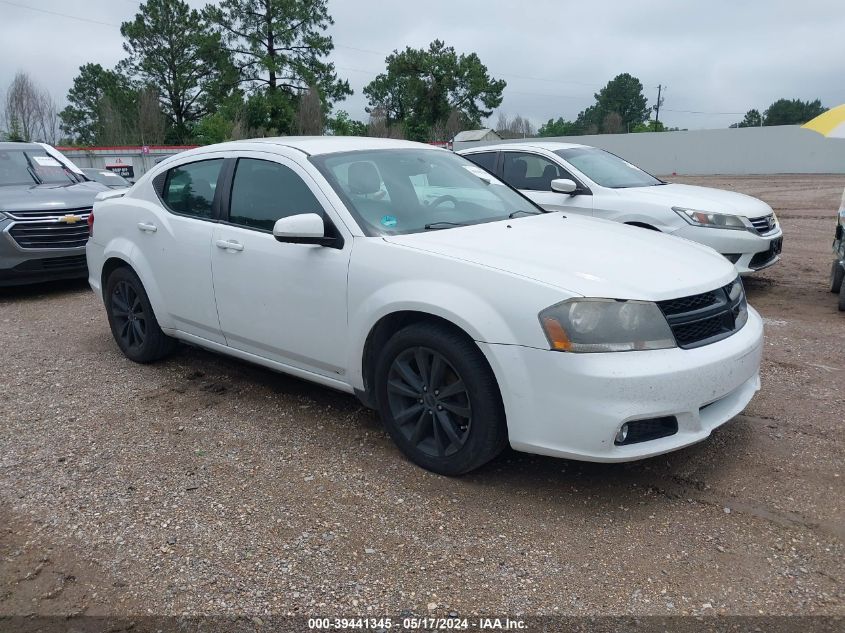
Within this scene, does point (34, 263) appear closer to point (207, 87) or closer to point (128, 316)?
point (128, 316)

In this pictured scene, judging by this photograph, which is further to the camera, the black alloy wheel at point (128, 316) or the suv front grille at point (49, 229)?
the suv front grille at point (49, 229)

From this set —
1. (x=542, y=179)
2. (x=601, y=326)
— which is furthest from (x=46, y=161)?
(x=601, y=326)

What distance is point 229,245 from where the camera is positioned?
14.0 feet

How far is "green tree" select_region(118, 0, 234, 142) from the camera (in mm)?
50812

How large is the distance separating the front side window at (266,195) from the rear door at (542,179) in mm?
3816

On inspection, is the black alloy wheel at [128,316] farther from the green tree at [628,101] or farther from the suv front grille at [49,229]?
the green tree at [628,101]

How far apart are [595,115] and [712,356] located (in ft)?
347

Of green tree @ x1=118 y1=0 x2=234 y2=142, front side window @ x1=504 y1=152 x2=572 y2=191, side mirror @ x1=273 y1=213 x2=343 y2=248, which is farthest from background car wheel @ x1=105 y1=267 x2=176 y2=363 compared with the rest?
green tree @ x1=118 y1=0 x2=234 y2=142

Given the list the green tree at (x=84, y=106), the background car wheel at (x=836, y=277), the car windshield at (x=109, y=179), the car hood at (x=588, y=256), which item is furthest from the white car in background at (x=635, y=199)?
the green tree at (x=84, y=106)

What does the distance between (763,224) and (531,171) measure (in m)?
2.48

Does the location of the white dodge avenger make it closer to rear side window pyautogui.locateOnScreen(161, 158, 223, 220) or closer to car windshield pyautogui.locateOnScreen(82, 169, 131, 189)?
rear side window pyautogui.locateOnScreen(161, 158, 223, 220)

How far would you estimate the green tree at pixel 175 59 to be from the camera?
50812mm

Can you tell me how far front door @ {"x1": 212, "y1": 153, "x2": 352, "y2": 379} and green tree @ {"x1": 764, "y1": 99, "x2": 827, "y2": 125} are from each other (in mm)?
91284

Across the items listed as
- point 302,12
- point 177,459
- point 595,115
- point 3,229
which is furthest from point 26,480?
point 595,115
